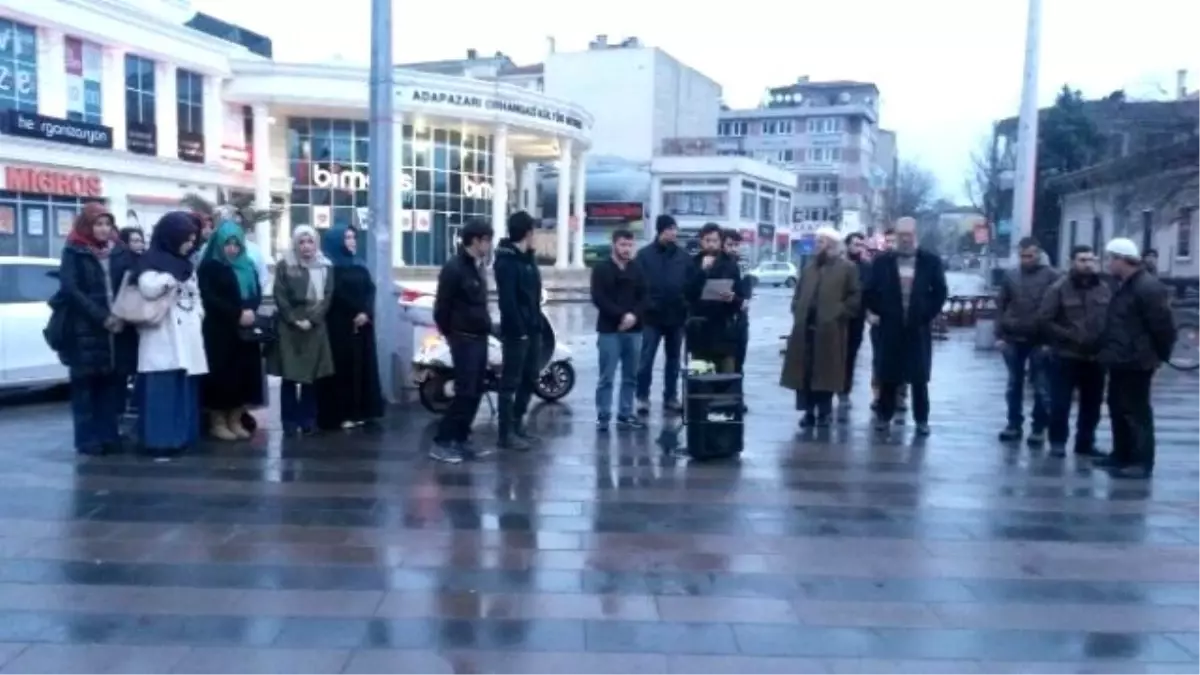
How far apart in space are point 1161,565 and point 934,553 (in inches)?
48.7

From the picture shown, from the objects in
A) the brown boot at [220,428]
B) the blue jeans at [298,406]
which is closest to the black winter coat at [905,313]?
the blue jeans at [298,406]

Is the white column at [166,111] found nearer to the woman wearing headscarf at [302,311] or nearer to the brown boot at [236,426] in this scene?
the brown boot at [236,426]

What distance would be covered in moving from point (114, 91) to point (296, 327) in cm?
2637

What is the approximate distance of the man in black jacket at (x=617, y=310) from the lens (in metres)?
9.27

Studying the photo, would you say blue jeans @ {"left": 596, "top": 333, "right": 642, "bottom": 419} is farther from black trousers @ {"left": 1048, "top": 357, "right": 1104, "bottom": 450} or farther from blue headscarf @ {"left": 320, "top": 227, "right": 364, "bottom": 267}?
black trousers @ {"left": 1048, "top": 357, "right": 1104, "bottom": 450}

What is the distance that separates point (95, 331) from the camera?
7820 mm

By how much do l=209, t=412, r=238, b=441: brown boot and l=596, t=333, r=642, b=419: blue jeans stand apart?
317 cm

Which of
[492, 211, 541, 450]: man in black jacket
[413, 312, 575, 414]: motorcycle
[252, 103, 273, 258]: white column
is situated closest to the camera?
[492, 211, 541, 450]: man in black jacket

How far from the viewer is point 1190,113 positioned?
21.0 metres

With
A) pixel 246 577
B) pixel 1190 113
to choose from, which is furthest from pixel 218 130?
pixel 246 577

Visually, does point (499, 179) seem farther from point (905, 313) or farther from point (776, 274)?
point (905, 313)

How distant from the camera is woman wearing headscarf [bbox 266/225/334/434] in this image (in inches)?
345

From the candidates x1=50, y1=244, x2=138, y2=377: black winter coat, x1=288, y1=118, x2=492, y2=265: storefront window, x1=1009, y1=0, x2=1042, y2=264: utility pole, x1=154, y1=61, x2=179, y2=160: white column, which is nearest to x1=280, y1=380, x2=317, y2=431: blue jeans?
x1=50, y1=244, x2=138, y2=377: black winter coat

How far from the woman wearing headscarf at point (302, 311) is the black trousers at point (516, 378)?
5.19ft
